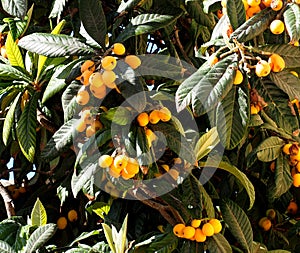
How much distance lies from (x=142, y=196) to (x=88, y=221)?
36 centimetres

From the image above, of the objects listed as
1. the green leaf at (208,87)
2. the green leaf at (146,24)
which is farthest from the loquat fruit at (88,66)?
the green leaf at (208,87)

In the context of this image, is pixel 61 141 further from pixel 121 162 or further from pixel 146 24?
pixel 146 24

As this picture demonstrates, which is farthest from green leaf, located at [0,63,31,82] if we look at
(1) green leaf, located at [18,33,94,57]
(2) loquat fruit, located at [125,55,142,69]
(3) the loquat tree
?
(2) loquat fruit, located at [125,55,142,69]

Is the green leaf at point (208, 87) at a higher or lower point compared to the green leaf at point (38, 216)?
higher

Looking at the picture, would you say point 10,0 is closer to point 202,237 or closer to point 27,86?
point 27,86

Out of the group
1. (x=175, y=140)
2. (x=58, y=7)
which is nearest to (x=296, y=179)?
(x=175, y=140)

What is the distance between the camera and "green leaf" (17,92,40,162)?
5.54 feet

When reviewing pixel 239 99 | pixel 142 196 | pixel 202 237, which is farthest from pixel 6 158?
pixel 239 99

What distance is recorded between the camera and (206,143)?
1.59 m

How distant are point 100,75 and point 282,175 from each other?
22.3 inches

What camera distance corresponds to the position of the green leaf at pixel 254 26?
1384 millimetres

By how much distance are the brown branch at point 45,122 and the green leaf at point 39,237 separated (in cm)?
25

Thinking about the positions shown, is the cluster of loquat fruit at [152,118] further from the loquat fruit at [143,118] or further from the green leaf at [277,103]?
the green leaf at [277,103]

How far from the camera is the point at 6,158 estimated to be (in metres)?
2.22
